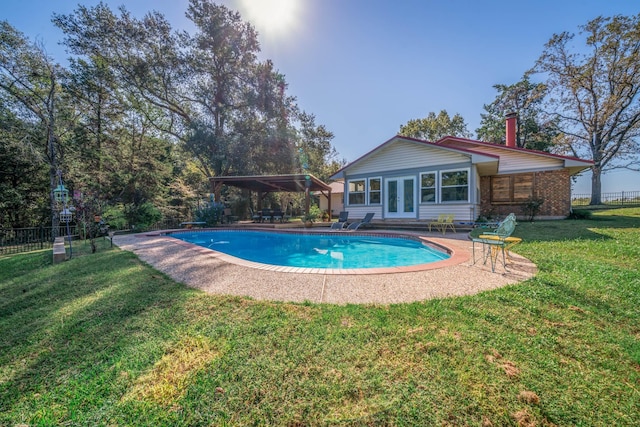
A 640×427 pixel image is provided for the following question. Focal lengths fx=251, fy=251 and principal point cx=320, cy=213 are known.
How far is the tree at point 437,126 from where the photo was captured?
28266 mm

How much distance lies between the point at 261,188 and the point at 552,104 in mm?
27216

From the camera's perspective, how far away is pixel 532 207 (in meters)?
12.3

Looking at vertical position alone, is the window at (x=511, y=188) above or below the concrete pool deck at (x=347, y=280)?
above

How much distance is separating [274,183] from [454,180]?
35.5 ft

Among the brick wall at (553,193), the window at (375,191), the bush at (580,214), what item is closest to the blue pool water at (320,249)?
the window at (375,191)

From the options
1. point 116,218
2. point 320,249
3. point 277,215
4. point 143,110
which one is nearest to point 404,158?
point 320,249

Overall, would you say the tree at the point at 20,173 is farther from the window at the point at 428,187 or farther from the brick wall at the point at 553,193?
the brick wall at the point at 553,193

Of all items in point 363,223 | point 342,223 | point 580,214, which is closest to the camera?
point 580,214

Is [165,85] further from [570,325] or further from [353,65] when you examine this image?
[570,325]

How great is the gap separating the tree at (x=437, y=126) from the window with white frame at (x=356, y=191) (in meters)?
18.0

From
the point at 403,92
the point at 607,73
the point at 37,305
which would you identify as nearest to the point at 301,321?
the point at 37,305

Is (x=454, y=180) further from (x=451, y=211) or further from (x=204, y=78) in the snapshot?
(x=204, y=78)

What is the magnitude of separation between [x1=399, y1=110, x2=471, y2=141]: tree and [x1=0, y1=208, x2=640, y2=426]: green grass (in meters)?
28.2

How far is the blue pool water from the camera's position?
7.15m
